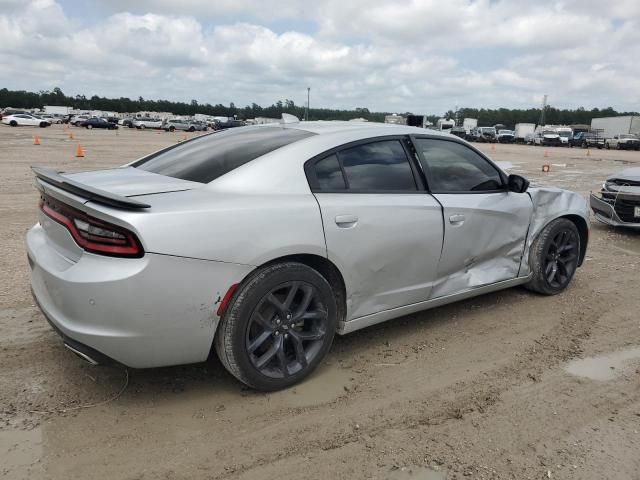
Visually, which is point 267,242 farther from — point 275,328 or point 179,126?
point 179,126

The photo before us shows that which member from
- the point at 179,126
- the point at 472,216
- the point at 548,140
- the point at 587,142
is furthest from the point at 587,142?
the point at 472,216

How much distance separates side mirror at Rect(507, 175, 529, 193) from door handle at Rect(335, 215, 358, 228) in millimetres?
1730

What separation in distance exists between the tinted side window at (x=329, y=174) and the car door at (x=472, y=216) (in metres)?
0.79

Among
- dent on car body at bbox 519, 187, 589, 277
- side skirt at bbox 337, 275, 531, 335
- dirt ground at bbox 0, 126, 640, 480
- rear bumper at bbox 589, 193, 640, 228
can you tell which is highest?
dent on car body at bbox 519, 187, 589, 277

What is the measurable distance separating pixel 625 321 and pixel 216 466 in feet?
11.8

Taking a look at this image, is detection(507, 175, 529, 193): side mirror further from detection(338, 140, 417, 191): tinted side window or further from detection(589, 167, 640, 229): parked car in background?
detection(589, 167, 640, 229): parked car in background

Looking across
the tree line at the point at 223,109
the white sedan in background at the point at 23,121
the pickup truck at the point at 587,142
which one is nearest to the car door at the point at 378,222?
the pickup truck at the point at 587,142

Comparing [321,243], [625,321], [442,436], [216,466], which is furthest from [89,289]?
[625,321]

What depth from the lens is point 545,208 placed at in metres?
4.54

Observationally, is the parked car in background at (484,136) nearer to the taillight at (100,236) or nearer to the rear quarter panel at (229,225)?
the rear quarter panel at (229,225)

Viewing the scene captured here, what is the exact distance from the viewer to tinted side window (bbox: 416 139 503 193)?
3.78m

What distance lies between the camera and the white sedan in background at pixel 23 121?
48312 mm

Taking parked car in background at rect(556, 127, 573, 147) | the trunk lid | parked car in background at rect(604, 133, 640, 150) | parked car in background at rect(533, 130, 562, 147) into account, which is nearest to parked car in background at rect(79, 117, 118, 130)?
parked car in background at rect(533, 130, 562, 147)

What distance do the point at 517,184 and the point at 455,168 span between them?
61 cm
